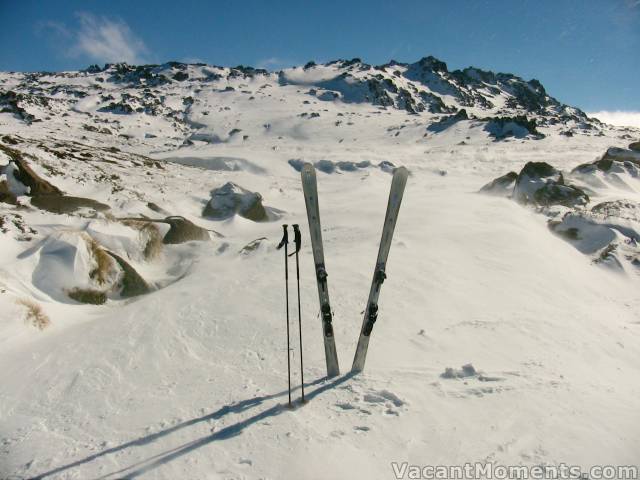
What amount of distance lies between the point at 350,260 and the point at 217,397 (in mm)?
6113

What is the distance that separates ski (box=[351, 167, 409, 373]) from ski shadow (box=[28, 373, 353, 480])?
482 millimetres

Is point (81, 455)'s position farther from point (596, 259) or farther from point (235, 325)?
point (596, 259)

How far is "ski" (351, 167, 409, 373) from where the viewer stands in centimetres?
540

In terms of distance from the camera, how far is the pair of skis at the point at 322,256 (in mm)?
5324

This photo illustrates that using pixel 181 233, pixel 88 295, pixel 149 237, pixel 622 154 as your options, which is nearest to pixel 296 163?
pixel 181 233

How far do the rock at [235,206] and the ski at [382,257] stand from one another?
12738mm

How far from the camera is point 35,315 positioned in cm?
783

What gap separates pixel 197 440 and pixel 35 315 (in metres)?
5.46

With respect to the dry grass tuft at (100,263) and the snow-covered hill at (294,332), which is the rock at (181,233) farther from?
the dry grass tuft at (100,263)

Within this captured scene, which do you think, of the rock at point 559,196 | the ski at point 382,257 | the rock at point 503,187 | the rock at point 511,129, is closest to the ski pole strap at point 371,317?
the ski at point 382,257

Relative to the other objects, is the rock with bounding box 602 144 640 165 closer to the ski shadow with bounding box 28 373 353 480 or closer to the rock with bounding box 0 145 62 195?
the ski shadow with bounding box 28 373 353 480

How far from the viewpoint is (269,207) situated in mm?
19641

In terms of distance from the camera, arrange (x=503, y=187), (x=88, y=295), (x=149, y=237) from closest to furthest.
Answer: (x=88, y=295)
(x=149, y=237)
(x=503, y=187)

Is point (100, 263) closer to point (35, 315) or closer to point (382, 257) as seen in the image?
point (35, 315)
